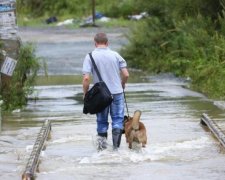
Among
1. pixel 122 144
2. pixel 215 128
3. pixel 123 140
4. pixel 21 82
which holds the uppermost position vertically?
pixel 215 128

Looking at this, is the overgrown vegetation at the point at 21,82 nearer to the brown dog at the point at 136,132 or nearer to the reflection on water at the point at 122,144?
the reflection on water at the point at 122,144

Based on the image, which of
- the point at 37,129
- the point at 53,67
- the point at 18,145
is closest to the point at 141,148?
the point at 18,145

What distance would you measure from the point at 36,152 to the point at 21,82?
7015 mm

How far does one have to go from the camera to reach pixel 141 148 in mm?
11594

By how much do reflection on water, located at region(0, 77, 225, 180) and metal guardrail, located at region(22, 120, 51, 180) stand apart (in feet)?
0.39

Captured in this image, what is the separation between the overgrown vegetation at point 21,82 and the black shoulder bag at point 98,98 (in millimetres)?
6014

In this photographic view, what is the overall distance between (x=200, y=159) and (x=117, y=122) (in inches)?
63.5

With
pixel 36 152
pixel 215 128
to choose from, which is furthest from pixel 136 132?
pixel 215 128

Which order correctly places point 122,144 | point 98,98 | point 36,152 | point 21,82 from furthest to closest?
point 21,82
point 122,144
point 98,98
point 36,152

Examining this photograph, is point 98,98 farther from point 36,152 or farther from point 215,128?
point 215,128

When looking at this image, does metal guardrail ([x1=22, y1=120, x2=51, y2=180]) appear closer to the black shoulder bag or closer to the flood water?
the flood water

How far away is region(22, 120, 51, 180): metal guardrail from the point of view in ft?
30.9

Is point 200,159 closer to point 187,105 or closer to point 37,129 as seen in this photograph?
point 37,129

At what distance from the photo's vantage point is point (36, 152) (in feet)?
36.3
